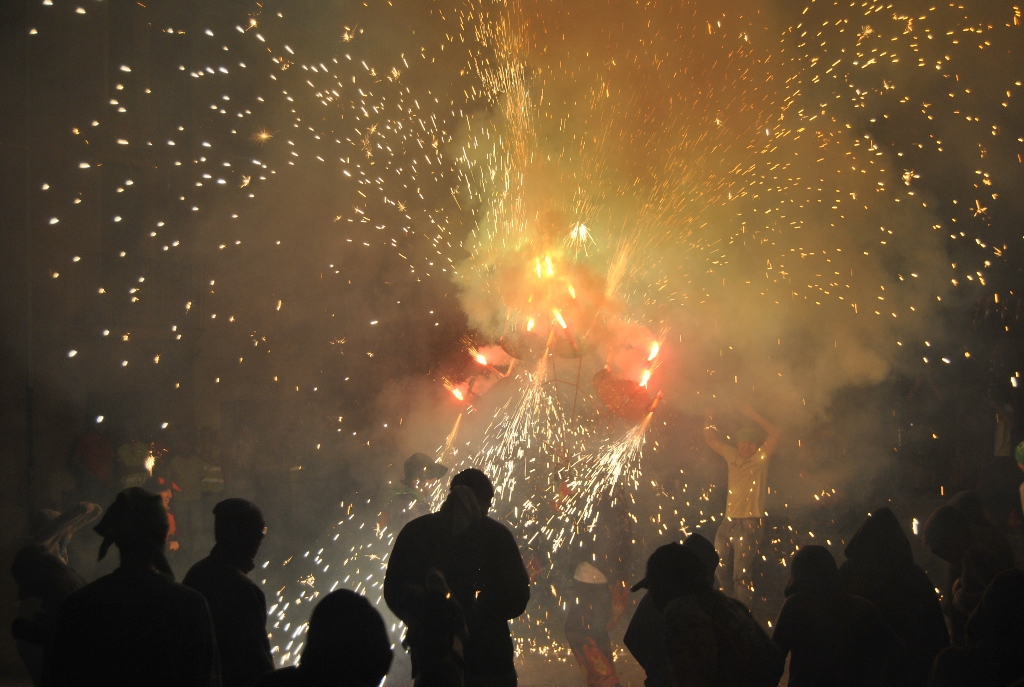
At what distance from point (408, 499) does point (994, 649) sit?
3.72m

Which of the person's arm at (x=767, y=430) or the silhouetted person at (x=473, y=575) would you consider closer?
the silhouetted person at (x=473, y=575)

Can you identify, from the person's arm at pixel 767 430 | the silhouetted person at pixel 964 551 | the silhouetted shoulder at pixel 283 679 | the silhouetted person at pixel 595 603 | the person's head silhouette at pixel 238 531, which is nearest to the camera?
the silhouetted shoulder at pixel 283 679

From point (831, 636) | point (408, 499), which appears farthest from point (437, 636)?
point (408, 499)

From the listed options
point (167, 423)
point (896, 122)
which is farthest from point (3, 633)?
point (896, 122)

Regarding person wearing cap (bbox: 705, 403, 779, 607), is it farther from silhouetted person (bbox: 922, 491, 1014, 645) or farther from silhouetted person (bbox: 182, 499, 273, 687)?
silhouetted person (bbox: 182, 499, 273, 687)

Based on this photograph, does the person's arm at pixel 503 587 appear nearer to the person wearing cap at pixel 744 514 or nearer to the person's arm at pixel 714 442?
the person wearing cap at pixel 744 514

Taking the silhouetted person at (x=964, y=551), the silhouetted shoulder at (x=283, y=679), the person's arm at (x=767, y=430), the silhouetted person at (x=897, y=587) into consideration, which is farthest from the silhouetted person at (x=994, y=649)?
the person's arm at (x=767, y=430)

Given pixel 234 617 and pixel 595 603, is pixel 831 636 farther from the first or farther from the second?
pixel 595 603

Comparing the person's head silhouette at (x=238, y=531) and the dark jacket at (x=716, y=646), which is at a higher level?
the person's head silhouette at (x=238, y=531)

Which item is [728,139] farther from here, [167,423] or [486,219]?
[167,423]

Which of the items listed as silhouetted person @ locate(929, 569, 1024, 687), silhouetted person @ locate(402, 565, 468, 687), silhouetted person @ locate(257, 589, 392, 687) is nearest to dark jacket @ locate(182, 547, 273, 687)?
silhouetted person @ locate(402, 565, 468, 687)

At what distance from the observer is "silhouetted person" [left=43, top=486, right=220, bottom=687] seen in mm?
2150

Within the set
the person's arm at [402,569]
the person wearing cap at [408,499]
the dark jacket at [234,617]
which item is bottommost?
the person wearing cap at [408,499]

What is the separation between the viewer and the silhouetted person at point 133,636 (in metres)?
2.15
